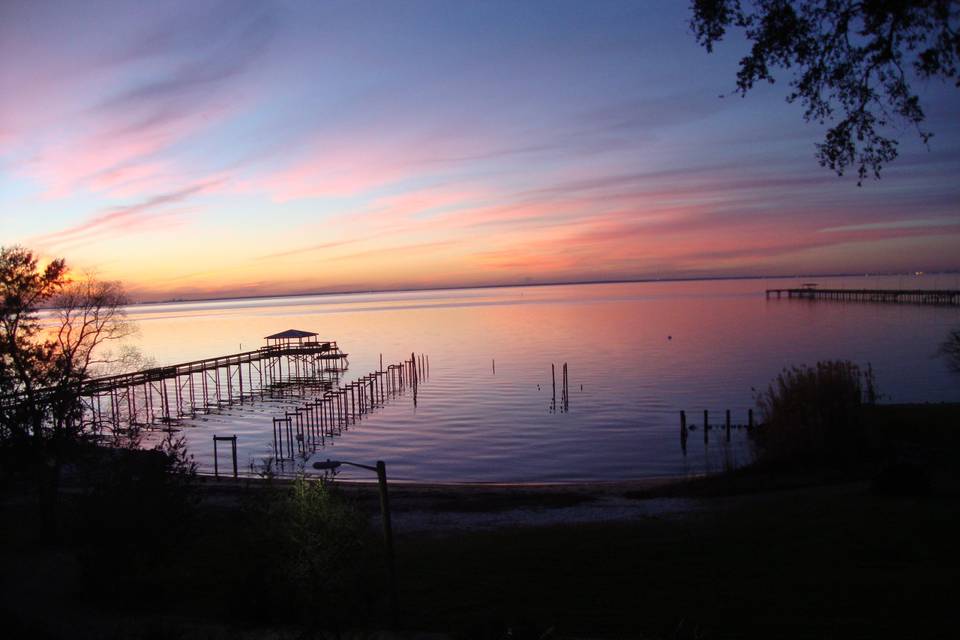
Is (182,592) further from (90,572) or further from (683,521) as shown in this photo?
(683,521)

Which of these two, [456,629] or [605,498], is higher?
[456,629]

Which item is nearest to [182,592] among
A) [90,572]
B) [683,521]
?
[90,572]

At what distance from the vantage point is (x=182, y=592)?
12.2 meters

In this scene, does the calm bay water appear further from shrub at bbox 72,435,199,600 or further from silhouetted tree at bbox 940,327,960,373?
shrub at bbox 72,435,199,600

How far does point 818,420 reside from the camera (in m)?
21.8

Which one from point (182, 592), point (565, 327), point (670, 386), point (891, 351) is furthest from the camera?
point (565, 327)

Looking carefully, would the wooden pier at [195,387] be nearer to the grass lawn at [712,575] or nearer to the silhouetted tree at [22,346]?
the silhouetted tree at [22,346]

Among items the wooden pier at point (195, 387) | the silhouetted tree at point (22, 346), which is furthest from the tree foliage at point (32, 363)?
the wooden pier at point (195, 387)

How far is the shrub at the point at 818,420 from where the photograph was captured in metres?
21.6

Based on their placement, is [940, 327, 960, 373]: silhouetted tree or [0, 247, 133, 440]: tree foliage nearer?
[0, 247, 133, 440]: tree foliage

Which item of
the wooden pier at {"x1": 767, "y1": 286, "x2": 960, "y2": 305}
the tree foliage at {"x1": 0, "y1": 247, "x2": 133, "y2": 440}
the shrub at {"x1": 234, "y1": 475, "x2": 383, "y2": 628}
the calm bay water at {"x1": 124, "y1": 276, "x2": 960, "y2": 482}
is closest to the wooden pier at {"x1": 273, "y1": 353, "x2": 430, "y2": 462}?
the calm bay water at {"x1": 124, "y1": 276, "x2": 960, "y2": 482}

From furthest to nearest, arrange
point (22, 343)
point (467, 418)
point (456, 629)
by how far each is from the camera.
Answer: point (467, 418) → point (22, 343) → point (456, 629)

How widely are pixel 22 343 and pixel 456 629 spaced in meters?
17.1

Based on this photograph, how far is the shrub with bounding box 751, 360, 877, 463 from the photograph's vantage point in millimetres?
21578
